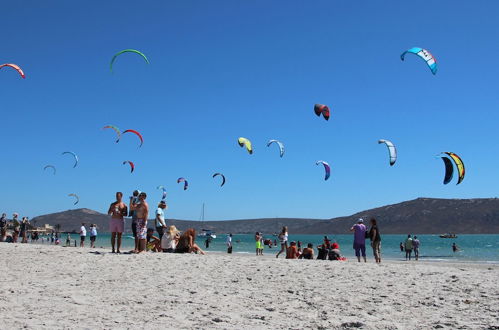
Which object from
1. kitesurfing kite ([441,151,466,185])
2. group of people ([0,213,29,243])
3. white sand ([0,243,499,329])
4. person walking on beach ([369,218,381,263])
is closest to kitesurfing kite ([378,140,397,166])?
kitesurfing kite ([441,151,466,185])

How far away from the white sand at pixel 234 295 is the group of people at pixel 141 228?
1.18 metres

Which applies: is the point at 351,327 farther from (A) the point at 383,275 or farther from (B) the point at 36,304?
(B) the point at 36,304

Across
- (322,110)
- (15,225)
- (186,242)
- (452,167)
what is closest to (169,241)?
(186,242)

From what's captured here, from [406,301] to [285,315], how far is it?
2.05 meters

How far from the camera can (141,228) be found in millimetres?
11133

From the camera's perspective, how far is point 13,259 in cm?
998

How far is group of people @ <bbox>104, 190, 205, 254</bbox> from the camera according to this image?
428 inches

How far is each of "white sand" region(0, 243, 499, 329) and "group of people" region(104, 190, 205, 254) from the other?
3.88 ft

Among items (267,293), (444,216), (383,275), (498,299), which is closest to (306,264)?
(383,275)

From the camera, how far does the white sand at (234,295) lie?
5613mm

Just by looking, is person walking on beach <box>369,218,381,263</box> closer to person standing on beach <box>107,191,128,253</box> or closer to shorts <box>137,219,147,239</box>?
shorts <box>137,219,147,239</box>

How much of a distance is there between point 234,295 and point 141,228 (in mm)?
4816

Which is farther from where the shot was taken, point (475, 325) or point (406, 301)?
point (406, 301)

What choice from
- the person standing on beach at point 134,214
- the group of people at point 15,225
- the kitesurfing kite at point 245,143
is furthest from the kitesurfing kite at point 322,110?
the group of people at point 15,225
